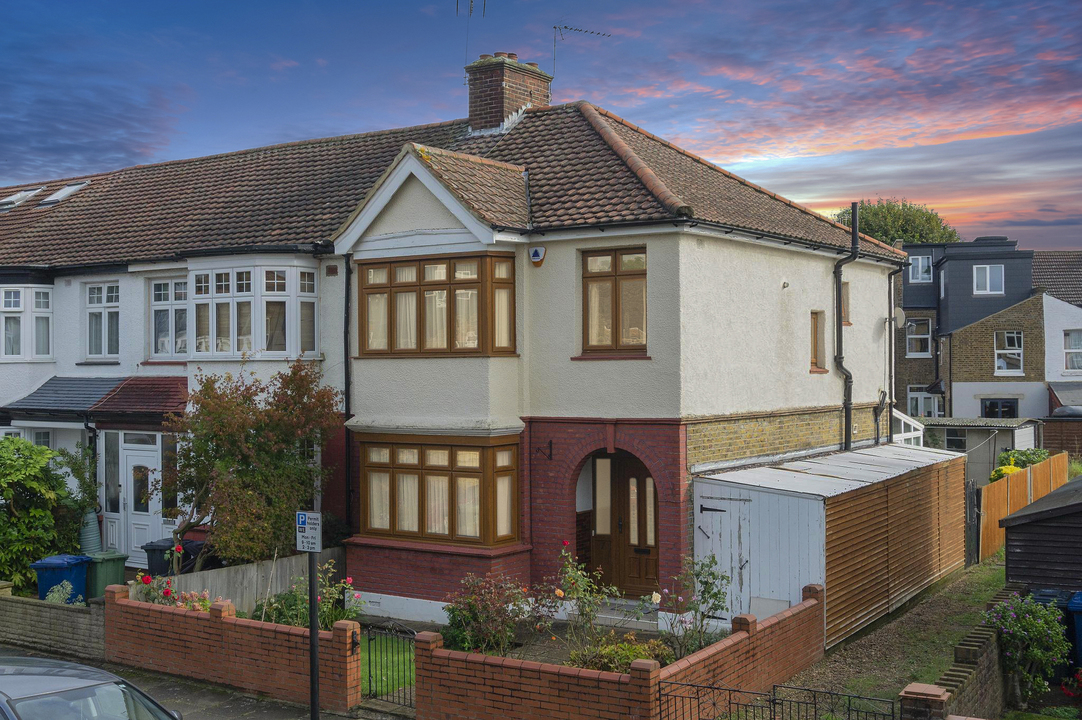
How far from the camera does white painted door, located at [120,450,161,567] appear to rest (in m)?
21.1

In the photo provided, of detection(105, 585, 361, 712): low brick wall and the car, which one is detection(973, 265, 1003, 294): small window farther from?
the car

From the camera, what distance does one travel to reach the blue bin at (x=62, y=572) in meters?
16.8

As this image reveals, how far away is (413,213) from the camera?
57.7 ft

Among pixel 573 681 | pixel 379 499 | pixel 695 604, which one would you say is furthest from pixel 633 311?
pixel 573 681

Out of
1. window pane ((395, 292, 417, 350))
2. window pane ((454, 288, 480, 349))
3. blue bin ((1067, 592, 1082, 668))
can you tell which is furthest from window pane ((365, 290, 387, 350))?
blue bin ((1067, 592, 1082, 668))

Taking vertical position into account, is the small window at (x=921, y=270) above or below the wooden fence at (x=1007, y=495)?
above

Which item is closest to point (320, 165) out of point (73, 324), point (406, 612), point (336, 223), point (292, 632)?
point (336, 223)

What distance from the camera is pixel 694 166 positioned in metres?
20.7

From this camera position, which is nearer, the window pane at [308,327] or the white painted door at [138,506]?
the window pane at [308,327]

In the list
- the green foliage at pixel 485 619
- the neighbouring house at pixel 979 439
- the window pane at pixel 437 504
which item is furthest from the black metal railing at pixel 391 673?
the neighbouring house at pixel 979 439

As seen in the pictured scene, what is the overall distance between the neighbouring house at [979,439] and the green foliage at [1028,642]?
Result: 58.9ft

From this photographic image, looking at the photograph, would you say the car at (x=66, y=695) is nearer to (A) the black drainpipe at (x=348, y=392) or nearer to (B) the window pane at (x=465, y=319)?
(B) the window pane at (x=465, y=319)

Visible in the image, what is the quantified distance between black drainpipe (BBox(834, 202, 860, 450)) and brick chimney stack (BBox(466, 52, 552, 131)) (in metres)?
7.01

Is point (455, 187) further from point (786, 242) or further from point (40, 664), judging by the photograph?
point (40, 664)
